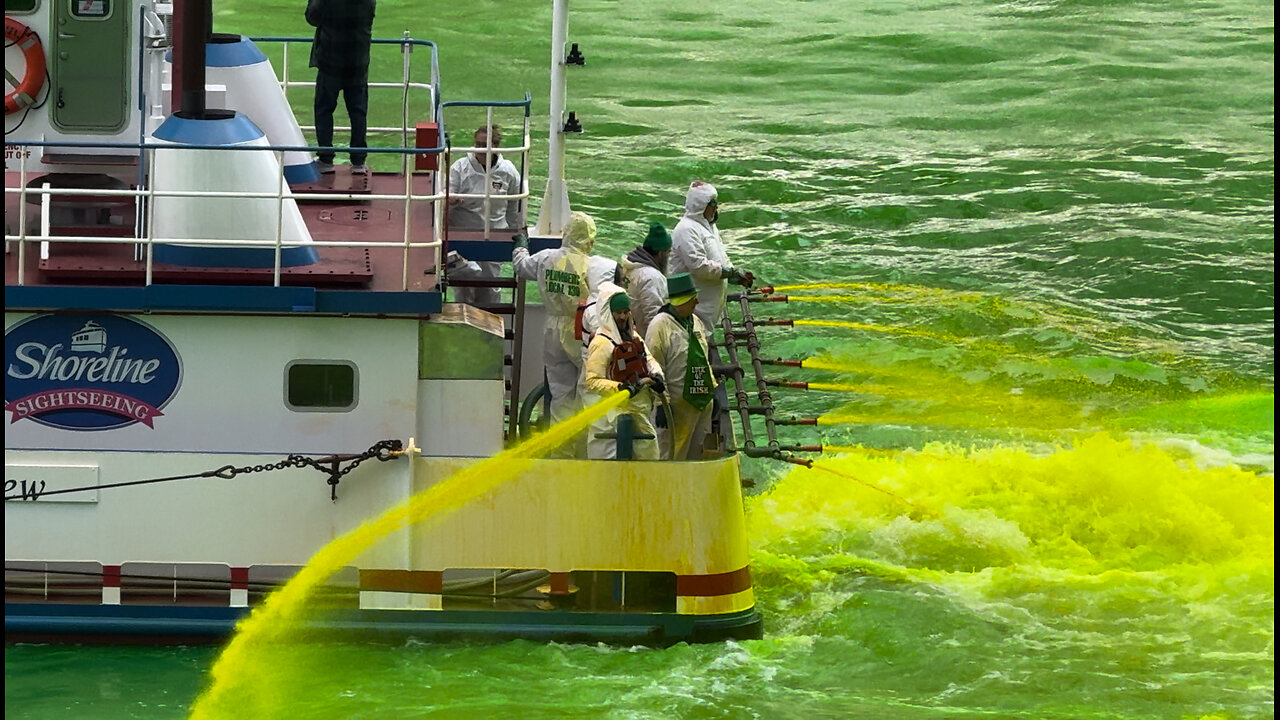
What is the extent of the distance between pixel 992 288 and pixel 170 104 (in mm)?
14950

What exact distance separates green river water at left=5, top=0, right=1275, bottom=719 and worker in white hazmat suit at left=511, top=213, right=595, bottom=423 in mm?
1756

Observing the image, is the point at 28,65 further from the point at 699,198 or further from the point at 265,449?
the point at 699,198

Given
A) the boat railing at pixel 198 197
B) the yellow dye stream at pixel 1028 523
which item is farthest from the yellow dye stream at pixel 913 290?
the boat railing at pixel 198 197

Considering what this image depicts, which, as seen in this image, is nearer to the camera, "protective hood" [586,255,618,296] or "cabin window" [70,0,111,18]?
"protective hood" [586,255,618,296]

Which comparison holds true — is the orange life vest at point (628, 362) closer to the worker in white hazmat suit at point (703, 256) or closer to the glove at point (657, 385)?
the glove at point (657, 385)

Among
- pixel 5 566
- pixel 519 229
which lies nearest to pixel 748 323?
pixel 519 229

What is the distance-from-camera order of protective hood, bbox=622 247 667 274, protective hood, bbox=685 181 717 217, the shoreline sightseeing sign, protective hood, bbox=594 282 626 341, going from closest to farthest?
the shoreline sightseeing sign
protective hood, bbox=594 282 626 341
protective hood, bbox=622 247 667 274
protective hood, bbox=685 181 717 217

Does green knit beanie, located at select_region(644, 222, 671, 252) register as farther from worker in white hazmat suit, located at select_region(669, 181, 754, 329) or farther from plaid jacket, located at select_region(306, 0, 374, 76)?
plaid jacket, located at select_region(306, 0, 374, 76)

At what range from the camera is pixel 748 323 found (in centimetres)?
1449

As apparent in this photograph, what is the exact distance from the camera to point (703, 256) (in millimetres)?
14664

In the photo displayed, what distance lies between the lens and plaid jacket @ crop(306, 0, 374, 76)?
1411cm

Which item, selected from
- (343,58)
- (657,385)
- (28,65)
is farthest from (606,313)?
(28,65)

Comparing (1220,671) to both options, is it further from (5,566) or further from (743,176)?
(743,176)

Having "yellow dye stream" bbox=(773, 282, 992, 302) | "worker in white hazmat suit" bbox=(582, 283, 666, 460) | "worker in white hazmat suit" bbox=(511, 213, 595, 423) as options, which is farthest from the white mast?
"yellow dye stream" bbox=(773, 282, 992, 302)
